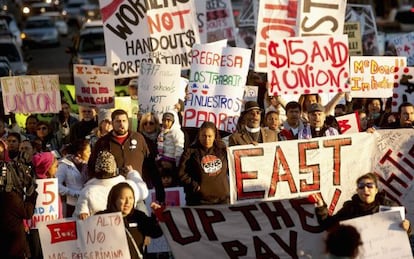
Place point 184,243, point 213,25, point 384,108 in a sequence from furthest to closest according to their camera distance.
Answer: point 213,25 → point 384,108 → point 184,243

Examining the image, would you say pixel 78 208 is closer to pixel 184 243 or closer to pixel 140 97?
pixel 184 243

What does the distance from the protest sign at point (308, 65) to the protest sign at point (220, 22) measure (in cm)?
636

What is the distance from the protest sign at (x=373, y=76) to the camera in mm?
15766

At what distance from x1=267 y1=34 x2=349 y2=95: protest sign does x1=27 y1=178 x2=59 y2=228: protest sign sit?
116 inches

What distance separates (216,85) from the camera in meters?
14.9

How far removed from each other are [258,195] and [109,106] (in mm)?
4902

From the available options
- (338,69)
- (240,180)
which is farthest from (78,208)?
(338,69)

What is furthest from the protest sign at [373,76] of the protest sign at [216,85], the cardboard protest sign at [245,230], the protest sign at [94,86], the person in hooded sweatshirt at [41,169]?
the cardboard protest sign at [245,230]

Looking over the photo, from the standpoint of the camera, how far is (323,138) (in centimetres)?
1126

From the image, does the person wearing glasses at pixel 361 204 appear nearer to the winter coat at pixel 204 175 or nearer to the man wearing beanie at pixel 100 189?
the man wearing beanie at pixel 100 189

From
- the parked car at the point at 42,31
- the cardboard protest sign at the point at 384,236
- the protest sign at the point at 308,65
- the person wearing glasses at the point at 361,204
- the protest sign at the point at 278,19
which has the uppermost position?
the protest sign at the point at 278,19

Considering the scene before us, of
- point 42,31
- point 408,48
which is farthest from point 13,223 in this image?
point 42,31

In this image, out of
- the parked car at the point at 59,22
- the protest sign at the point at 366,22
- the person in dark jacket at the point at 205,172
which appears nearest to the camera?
the person in dark jacket at the point at 205,172

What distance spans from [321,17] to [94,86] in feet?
10.3
